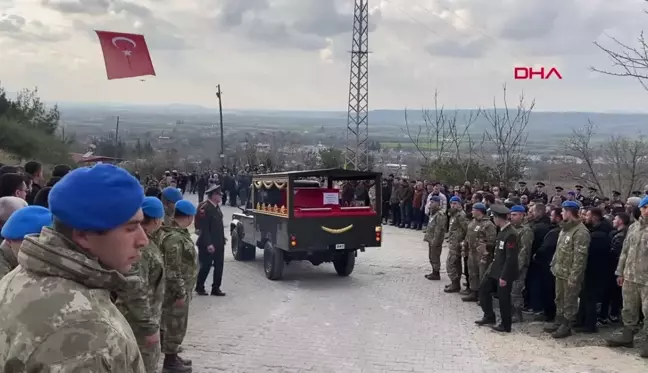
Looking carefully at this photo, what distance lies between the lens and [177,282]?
6199 mm

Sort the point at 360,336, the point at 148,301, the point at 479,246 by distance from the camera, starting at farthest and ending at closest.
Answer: the point at 479,246, the point at 360,336, the point at 148,301

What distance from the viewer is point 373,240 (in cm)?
1230

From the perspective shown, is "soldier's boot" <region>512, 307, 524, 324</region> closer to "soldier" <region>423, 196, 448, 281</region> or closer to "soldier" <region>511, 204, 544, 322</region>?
"soldier" <region>511, 204, 544, 322</region>

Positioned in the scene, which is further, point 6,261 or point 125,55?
point 125,55

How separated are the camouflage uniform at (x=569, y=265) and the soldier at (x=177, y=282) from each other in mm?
5045

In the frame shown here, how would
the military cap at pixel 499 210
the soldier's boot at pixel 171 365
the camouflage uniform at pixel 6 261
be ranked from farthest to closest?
the military cap at pixel 499 210
the soldier's boot at pixel 171 365
the camouflage uniform at pixel 6 261

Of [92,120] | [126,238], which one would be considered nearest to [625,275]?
[126,238]

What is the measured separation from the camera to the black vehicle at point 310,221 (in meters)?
11.8

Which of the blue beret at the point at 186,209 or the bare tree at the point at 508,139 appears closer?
→ the blue beret at the point at 186,209

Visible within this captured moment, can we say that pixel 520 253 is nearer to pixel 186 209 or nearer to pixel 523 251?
pixel 523 251

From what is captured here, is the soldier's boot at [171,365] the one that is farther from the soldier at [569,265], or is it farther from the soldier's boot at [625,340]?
the soldier's boot at [625,340]

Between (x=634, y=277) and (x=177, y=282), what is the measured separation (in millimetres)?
5456

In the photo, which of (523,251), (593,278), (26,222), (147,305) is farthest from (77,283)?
(523,251)

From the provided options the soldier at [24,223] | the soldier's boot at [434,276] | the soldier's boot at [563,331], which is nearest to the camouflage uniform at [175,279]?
the soldier at [24,223]
